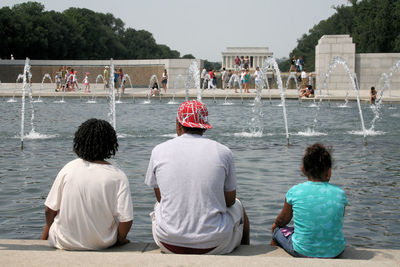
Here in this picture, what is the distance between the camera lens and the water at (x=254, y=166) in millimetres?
6344

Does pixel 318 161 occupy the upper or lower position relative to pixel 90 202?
upper

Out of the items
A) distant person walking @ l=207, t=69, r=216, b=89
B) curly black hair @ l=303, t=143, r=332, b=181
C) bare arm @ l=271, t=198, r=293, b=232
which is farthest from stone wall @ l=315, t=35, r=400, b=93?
curly black hair @ l=303, t=143, r=332, b=181

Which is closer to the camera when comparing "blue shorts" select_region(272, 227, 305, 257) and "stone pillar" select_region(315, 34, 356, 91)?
"blue shorts" select_region(272, 227, 305, 257)

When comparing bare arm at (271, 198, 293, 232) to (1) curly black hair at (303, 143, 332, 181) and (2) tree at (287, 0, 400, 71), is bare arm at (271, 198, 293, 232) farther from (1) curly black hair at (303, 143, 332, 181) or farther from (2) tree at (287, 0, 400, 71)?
(2) tree at (287, 0, 400, 71)

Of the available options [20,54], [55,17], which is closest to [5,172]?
[20,54]

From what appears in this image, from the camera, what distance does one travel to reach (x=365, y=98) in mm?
27234

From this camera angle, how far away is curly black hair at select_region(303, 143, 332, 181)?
419 cm

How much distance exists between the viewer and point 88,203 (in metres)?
4.07

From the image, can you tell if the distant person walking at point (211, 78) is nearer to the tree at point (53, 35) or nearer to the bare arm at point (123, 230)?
the bare arm at point (123, 230)

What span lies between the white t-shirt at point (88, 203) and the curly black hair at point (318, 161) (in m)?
1.32

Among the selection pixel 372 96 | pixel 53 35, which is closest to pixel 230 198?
pixel 372 96

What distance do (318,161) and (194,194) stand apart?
3.09ft

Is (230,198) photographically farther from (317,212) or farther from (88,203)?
(88,203)

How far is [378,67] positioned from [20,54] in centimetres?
4765
